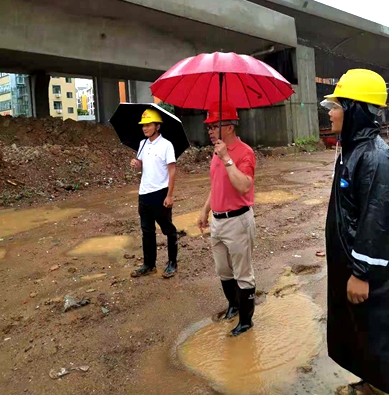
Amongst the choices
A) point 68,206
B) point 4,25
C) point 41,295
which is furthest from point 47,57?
point 41,295

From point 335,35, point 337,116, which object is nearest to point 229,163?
point 337,116

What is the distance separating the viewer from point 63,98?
238 feet

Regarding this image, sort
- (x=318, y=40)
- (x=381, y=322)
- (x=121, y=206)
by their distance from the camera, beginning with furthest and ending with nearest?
(x=318, y=40)
(x=121, y=206)
(x=381, y=322)

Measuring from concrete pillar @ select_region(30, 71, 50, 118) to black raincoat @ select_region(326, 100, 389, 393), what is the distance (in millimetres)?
16494

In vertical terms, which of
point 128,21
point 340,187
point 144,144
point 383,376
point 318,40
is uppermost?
point 318,40

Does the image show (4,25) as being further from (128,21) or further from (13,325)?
(13,325)

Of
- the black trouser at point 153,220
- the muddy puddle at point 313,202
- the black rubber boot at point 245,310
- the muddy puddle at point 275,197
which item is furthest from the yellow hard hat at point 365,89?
the muddy puddle at point 275,197

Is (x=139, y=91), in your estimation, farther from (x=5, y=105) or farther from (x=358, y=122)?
(x=5, y=105)

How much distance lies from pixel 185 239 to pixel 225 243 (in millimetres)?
2824

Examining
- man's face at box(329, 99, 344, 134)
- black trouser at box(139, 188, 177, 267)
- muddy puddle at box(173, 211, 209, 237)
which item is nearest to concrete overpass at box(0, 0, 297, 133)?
muddy puddle at box(173, 211, 209, 237)

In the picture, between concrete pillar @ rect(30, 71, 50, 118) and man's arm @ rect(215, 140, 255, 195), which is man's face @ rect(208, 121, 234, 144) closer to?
man's arm @ rect(215, 140, 255, 195)

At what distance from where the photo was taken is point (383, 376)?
2023 millimetres

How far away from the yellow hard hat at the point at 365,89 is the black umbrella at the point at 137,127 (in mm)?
2404

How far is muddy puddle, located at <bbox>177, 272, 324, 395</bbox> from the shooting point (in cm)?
266
